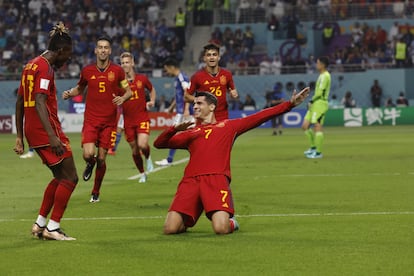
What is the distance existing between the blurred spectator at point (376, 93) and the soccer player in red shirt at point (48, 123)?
37944mm

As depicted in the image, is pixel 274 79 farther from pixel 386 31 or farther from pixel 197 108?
pixel 197 108

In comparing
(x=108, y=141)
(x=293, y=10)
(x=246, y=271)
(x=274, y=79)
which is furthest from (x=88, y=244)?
(x=293, y=10)

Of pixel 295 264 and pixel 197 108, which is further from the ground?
pixel 197 108

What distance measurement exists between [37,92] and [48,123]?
0.35 metres

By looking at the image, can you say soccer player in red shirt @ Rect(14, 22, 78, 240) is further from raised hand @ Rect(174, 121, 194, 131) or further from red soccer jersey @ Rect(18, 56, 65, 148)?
raised hand @ Rect(174, 121, 194, 131)

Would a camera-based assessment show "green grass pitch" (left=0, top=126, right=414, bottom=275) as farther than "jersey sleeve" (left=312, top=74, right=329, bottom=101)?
No

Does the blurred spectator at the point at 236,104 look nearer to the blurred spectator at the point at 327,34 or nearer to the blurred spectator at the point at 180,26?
the blurred spectator at the point at 327,34

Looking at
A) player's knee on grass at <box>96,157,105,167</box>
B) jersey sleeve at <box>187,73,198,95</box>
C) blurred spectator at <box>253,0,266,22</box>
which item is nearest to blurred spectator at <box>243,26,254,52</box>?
blurred spectator at <box>253,0,266,22</box>

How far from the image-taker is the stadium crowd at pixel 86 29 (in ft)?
173

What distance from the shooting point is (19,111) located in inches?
436

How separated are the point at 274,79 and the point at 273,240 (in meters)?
39.0

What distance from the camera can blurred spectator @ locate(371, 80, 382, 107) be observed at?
158 ft

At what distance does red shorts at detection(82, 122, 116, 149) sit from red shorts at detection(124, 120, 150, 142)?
12.0 feet

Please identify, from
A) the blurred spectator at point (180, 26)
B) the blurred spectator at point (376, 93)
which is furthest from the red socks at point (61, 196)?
the blurred spectator at point (180, 26)
